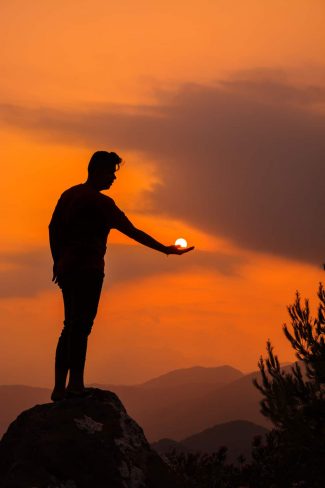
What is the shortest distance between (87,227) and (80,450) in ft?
7.91

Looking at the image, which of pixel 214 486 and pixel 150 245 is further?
pixel 214 486

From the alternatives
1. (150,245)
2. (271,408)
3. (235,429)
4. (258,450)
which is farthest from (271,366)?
(235,429)

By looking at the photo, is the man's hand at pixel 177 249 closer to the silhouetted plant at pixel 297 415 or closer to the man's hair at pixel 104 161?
the man's hair at pixel 104 161

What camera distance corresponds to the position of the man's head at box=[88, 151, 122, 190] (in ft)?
32.7

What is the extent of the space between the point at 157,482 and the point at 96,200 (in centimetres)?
313

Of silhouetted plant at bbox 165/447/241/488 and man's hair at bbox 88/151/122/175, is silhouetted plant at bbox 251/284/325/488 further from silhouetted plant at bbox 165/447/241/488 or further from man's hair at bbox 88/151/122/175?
man's hair at bbox 88/151/122/175

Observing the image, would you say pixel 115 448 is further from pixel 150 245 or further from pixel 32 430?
pixel 150 245

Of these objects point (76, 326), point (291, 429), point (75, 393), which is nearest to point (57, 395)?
point (75, 393)

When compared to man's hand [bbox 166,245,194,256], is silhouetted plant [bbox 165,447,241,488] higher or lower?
lower

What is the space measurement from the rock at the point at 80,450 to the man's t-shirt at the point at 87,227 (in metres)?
1.47

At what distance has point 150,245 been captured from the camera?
9.96 m

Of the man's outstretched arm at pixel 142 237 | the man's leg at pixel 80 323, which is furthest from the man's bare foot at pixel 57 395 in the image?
the man's outstretched arm at pixel 142 237

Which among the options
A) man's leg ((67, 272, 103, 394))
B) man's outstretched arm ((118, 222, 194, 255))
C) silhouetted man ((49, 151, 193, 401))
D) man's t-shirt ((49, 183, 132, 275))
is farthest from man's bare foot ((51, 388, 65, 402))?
man's outstretched arm ((118, 222, 194, 255))

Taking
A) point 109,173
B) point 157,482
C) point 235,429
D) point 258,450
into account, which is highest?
point 235,429
